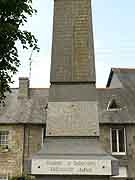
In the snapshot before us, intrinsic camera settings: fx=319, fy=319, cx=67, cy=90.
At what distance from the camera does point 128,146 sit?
67.4 ft

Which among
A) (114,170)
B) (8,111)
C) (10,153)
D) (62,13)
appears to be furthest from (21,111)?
(114,170)

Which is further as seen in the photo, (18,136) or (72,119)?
(18,136)

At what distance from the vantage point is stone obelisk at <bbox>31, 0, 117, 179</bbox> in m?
6.86

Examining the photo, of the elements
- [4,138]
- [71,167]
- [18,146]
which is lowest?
[18,146]

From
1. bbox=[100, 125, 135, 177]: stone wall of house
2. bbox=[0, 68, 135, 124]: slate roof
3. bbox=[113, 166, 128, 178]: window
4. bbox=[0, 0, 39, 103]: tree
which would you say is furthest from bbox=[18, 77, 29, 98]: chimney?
bbox=[0, 0, 39, 103]: tree

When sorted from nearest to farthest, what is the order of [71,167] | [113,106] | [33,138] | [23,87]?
[71,167], [33,138], [113,106], [23,87]

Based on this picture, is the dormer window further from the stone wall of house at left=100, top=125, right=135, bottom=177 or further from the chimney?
the chimney

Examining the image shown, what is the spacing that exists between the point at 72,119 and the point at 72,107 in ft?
1.03

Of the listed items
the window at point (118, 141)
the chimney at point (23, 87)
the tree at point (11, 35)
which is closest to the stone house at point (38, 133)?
the window at point (118, 141)

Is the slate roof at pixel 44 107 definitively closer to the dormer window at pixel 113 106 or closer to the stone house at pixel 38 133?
the stone house at pixel 38 133

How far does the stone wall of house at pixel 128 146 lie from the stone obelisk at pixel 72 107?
43.8 feet

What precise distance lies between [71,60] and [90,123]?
67.8 inches

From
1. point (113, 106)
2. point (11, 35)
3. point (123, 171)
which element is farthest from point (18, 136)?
point (11, 35)

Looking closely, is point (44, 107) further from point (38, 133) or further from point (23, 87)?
point (23, 87)
